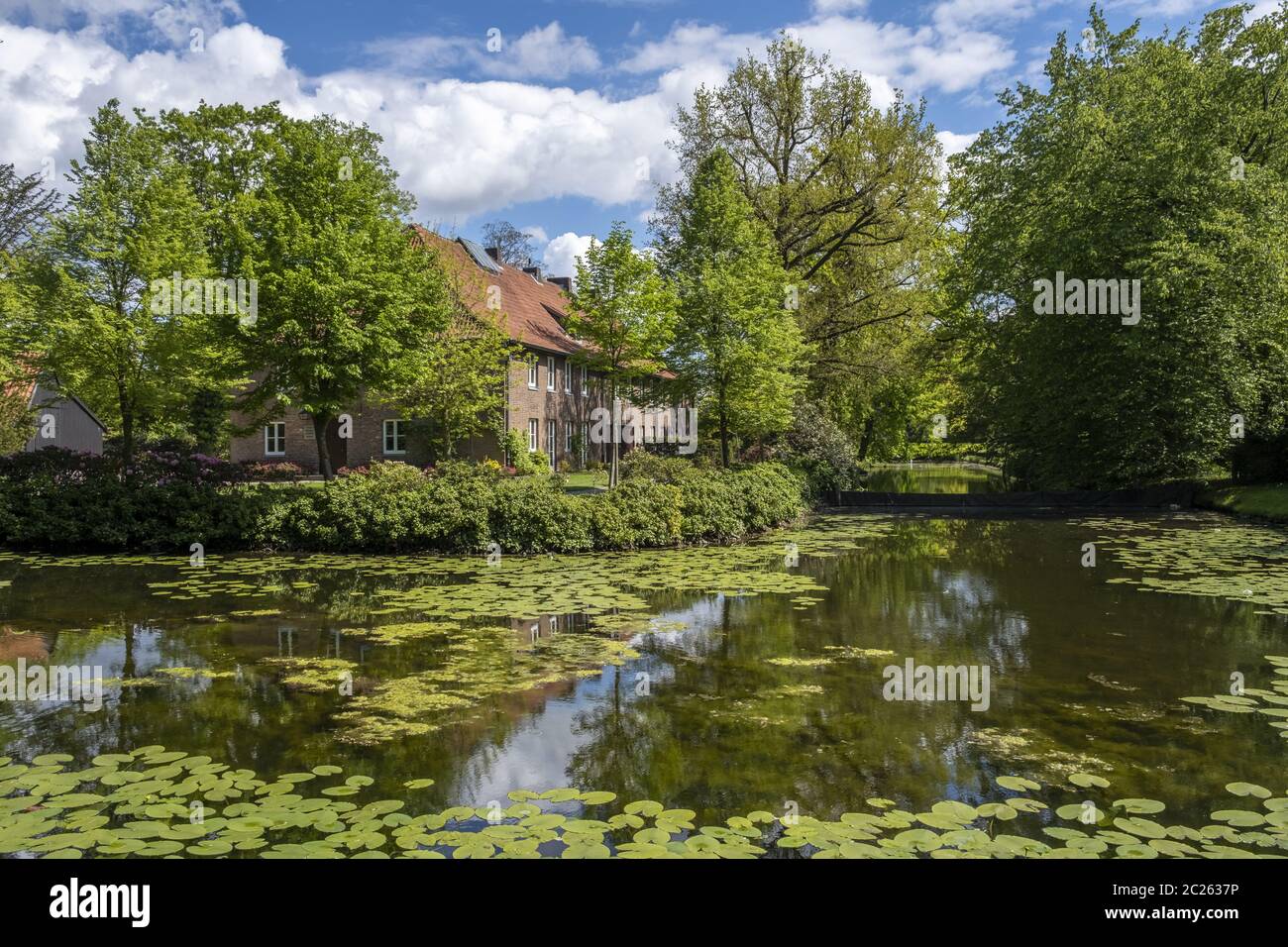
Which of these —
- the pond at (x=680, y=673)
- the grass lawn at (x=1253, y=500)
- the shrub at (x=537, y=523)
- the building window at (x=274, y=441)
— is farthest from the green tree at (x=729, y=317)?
the building window at (x=274, y=441)

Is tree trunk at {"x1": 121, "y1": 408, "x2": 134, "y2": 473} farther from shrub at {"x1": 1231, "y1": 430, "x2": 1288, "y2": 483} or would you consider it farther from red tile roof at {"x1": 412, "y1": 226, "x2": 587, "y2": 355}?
shrub at {"x1": 1231, "y1": 430, "x2": 1288, "y2": 483}

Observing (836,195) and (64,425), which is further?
(64,425)

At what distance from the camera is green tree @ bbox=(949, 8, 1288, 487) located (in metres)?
24.4

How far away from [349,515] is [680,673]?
11093mm

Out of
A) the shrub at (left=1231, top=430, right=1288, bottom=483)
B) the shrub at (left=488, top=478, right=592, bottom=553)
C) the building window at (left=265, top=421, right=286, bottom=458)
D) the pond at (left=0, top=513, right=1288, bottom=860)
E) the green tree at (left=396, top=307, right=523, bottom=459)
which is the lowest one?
the pond at (left=0, top=513, right=1288, bottom=860)

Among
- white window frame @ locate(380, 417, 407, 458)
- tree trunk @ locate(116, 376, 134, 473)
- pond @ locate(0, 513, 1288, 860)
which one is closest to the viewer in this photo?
pond @ locate(0, 513, 1288, 860)

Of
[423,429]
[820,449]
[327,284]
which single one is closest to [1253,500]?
[820,449]

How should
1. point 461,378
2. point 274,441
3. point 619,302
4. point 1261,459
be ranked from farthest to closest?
1. point 274,441
2. point 619,302
3. point 461,378
4. point 1261,459

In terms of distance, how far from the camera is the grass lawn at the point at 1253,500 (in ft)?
73.9

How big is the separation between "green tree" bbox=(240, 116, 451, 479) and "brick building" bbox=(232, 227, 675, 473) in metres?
7.53

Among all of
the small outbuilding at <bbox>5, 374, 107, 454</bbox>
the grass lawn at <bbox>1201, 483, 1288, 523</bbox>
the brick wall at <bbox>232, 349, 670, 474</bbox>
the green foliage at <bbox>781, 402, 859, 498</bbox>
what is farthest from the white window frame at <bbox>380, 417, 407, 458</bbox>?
the grass lawn at <bbox>1201, 483, 1288, 523</bbox>

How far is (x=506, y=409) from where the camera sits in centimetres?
3388

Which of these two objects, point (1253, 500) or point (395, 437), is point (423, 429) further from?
point (1253, 500)

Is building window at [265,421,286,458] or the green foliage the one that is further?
building window at [265,421,286,458]
